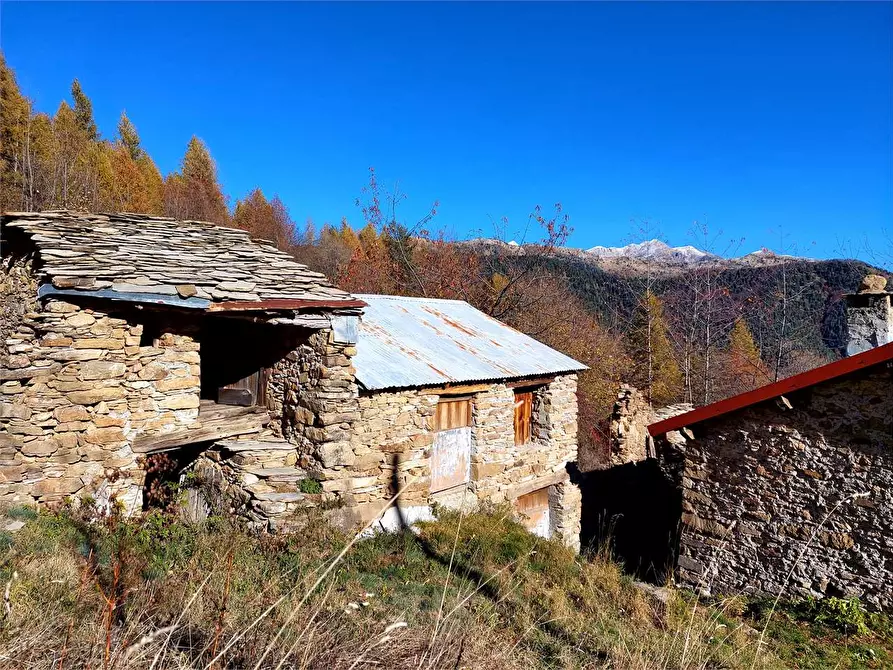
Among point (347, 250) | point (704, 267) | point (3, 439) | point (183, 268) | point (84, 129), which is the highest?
point (84, 129)

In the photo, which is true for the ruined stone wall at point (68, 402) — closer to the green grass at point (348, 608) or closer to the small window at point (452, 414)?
the green grass at point (348, 608)

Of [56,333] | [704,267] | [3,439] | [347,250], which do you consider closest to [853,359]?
[56,333]

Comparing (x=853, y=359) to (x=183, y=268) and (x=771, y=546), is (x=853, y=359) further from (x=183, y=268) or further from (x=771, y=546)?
(x=183, y=268)

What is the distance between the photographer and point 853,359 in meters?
5.96

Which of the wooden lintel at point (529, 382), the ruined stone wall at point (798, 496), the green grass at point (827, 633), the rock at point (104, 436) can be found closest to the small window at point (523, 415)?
the wooden lintel at point (529, 382)

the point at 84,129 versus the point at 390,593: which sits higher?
the point at 84,129

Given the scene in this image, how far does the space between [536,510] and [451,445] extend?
3.12 m

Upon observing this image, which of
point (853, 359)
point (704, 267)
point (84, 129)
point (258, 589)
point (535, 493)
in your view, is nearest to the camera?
point (258, 589)

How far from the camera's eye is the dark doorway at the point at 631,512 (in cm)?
968

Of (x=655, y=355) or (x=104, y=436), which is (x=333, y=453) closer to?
(x=104, y=436)

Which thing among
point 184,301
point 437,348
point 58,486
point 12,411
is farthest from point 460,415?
point 12,411

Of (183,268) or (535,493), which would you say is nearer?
(183,268)

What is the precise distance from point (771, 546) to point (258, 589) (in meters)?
6.00

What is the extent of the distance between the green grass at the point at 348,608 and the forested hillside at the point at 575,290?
492 inches
